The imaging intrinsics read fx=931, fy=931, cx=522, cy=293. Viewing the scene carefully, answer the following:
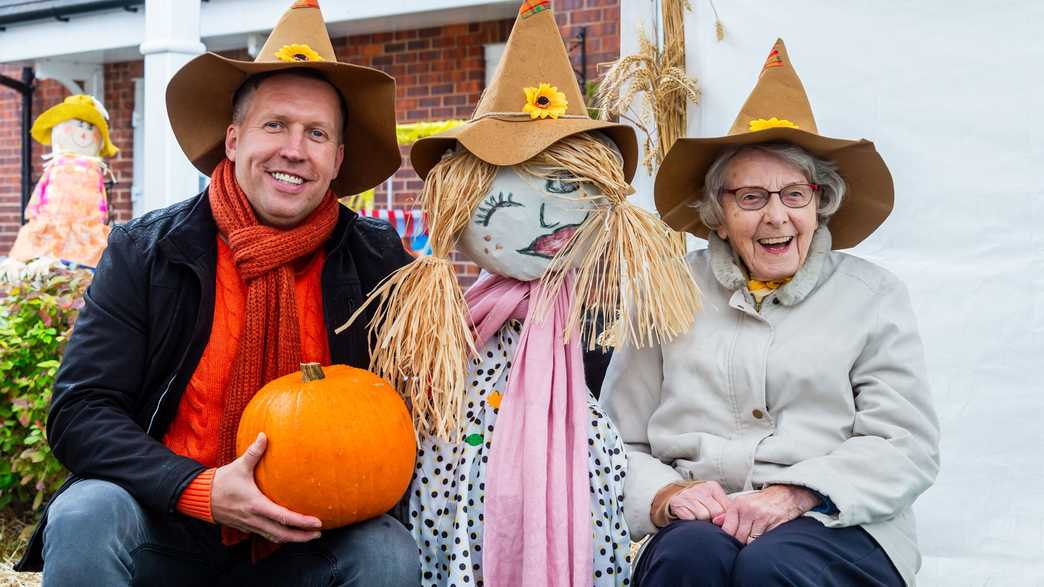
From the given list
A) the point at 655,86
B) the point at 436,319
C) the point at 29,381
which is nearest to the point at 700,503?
the point at 436,319

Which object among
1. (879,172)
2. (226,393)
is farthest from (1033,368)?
(226,393)

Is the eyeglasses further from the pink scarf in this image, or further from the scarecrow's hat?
the scarecrow's hat

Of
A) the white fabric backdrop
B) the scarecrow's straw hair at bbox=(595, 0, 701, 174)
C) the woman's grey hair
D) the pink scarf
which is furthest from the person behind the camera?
the scarecrow's straw hair at bbox=(595, 0, 701, 174)

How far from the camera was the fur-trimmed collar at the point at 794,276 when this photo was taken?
7.38 ft

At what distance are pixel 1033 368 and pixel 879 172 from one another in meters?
0.83

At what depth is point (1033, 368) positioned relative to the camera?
2.70m

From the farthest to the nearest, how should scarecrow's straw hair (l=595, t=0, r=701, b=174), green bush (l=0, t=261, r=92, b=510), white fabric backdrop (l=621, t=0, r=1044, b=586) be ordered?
green bush (l=0, t=261, r=92, b=510), scarecrow's straw hair (l=595, t=0, r=701, b=174), white fabric backdrop (l=621, t=0, r=1044, b=586)

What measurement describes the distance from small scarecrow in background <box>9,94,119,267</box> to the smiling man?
439 cm

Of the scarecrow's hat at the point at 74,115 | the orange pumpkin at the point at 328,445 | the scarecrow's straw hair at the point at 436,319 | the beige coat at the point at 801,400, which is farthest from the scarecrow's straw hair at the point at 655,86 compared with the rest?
the scarecrow's hat at the point at 74,115

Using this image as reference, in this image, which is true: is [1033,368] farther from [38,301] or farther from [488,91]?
[38,301]

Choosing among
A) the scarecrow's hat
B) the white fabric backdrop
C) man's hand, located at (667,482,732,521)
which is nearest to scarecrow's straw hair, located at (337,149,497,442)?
man's hand, located at (667,482,732,521)

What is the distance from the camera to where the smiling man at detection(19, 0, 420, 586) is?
2.00 metres

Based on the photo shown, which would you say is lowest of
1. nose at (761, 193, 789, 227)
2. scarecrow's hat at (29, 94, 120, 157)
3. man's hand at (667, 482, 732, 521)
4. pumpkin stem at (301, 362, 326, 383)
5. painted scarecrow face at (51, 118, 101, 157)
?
man's hand at (667, 482, 732, 521)

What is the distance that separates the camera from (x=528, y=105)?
2199 millimetres
